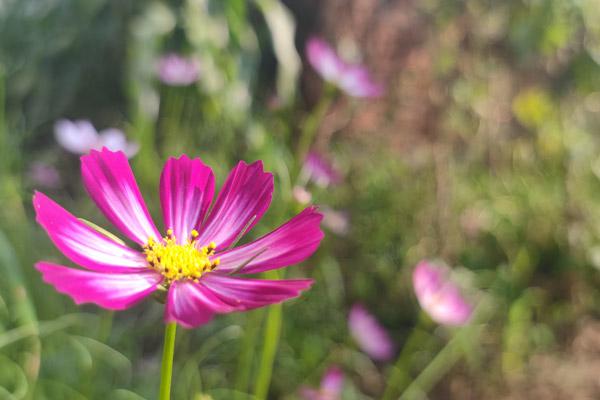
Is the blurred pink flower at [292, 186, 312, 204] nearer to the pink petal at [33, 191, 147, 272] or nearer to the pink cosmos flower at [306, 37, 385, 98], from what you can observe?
the pink petal at [33, 191, 147, 272]

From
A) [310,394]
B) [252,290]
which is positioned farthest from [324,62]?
[252,290]

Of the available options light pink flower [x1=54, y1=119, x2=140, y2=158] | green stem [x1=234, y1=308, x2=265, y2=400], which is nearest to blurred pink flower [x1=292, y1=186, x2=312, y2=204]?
green stem [x1=234, y1=308, x2=265, y2=400]

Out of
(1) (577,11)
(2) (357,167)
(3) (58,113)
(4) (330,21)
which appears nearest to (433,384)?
(2) (357,167)

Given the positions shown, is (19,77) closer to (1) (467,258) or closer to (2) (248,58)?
(2) (248,58)

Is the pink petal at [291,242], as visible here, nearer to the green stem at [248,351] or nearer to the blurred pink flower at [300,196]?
the blurred pink flower at [300,196]

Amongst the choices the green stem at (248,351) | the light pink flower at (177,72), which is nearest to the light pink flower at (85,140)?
the light pink flower at (177,72)

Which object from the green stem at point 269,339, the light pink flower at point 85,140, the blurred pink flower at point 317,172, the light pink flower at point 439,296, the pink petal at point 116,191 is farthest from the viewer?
the light pink flower at point 85,140

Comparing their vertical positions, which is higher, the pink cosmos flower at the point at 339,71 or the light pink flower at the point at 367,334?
the pink cosmos flower at the point at 339,71
